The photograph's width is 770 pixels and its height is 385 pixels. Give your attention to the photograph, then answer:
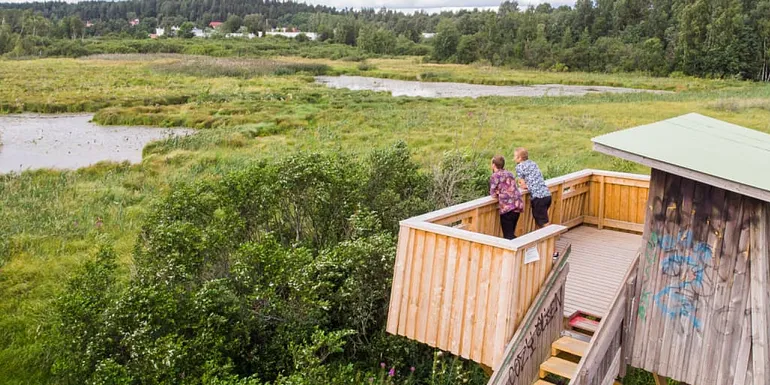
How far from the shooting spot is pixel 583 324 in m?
7.58

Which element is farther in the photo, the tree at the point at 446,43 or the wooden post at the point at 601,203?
the tree at the point at 446,43

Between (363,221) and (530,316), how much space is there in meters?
4.78

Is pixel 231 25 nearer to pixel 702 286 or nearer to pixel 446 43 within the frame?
pixel 446 43

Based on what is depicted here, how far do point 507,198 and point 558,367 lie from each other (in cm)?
252

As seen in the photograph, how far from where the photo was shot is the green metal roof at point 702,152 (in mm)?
5895

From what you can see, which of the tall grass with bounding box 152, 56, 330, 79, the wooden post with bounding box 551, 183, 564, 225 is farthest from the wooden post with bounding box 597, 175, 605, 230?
the tall grass with bounding box 152, 56, 330, 79

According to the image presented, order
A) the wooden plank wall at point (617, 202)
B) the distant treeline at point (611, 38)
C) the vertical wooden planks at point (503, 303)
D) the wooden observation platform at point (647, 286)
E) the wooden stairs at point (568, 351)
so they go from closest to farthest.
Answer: the wooden observation platform at point (647, 286) → the vertical wooden planks at point (503, 303) → the wooden stairs at point (568, 351) → the wooden plank wall at point (617, 202) → the distant treeline at point (611, 38)

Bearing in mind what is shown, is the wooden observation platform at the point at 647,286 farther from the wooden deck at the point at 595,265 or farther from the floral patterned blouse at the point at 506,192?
the floral patterned blouse at the point at 506,192

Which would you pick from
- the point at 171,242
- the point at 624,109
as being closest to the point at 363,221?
the point at 171,242

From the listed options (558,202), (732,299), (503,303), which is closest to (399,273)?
(503,303)

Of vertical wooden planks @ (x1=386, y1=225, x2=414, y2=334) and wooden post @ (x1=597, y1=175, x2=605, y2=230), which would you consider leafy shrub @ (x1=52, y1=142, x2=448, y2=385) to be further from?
wooden post @ (x1=597, y1=175, x2=605, y2=230)

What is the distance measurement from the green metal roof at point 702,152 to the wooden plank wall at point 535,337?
1.51 meters

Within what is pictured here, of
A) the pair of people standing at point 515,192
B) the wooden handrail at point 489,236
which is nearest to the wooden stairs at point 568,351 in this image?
the wooden handrail at point 489,236

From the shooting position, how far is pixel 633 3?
411 feet
